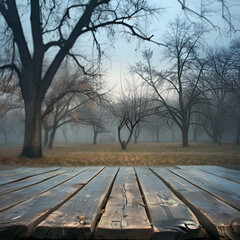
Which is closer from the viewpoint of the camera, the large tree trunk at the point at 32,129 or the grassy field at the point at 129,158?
the grassy field at the point at 129,158

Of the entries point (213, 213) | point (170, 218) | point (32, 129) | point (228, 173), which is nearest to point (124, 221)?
point (170, 218)

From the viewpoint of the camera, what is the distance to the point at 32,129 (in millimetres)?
9148

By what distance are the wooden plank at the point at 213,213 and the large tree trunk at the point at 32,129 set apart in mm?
8866

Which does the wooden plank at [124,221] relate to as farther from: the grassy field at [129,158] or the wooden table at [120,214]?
the grassy field at [129,158]

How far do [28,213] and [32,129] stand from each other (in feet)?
29.1

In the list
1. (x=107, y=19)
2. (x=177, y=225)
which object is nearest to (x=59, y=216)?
(x=177, y=225)

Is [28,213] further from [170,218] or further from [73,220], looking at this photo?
[170,218]

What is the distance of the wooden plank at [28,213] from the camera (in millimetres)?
911

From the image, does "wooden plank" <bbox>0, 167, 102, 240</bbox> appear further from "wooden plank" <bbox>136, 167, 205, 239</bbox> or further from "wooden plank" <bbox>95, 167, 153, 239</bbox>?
"wooden plank" <bbox>136, 167, 205, 239</bbox>

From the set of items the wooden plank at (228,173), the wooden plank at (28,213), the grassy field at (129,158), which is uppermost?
the wooden plank at (28,213)

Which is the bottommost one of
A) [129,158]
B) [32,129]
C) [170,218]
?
[129,158]

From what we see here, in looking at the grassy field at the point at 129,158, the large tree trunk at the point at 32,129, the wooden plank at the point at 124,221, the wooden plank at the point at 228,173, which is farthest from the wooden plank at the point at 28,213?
the large tree trunk at the point at 32,129

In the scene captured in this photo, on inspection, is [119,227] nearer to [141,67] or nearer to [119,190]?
[119,190]

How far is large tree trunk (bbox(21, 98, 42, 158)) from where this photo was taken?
9.07 m
